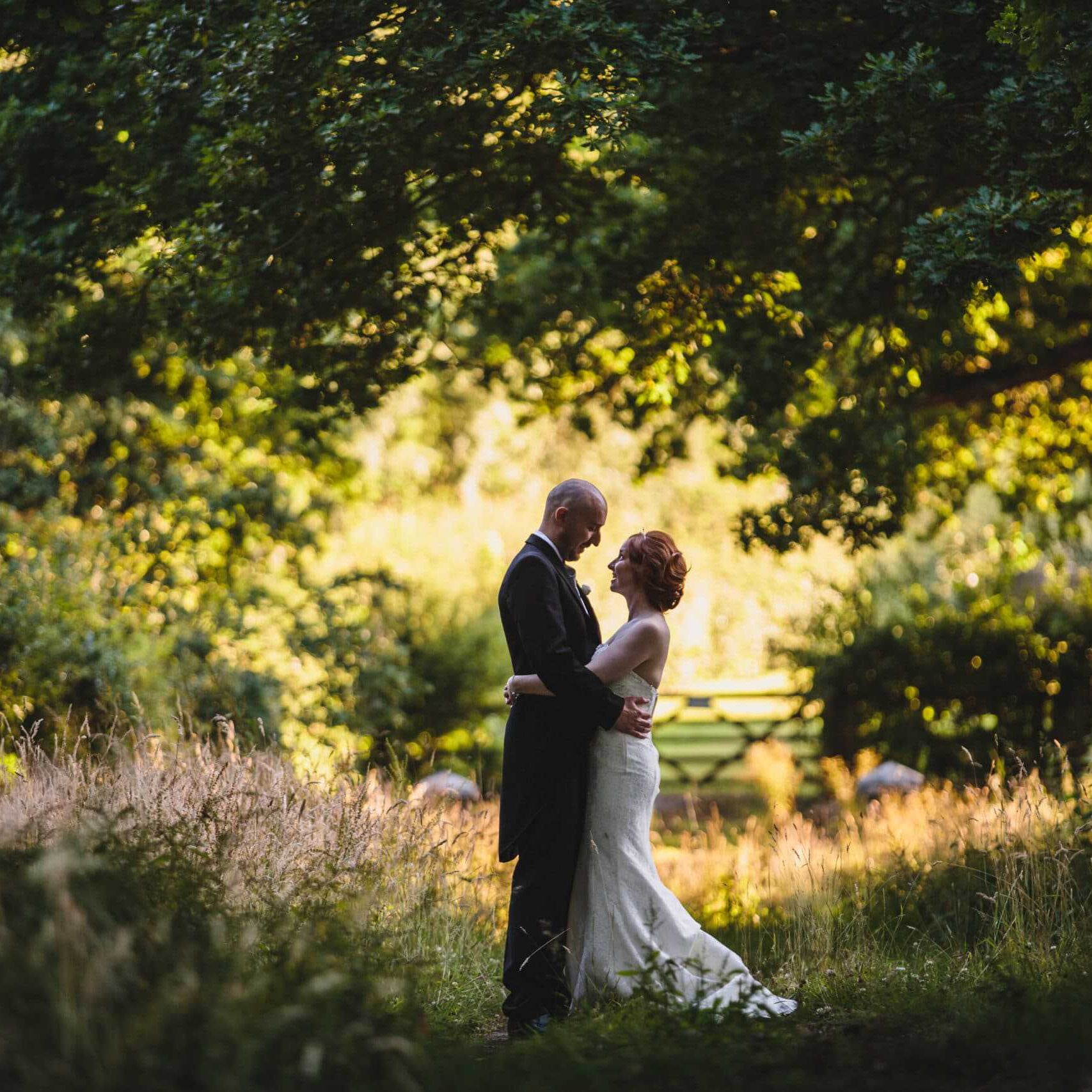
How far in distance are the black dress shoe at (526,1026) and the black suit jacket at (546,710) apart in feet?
2.16

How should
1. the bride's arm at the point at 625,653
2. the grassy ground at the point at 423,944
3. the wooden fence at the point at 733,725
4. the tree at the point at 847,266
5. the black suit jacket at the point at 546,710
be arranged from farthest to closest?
the wooden fence at the point at 733,725 < the tree at the point at 847,266 < the bride's arm at the point at 625,653 < the black suit jacket at the point at 546,710 < the grassy ground at the point at 423,944

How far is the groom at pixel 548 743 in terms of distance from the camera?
529cm

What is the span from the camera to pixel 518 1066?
3793mm

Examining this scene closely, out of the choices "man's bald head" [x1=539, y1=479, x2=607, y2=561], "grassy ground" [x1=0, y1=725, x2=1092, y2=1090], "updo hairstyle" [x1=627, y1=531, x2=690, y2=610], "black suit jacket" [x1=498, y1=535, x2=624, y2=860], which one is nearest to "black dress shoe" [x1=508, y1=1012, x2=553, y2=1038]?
"grassy ground" [x1=0, y1=725, x2=1092, y2=1090]

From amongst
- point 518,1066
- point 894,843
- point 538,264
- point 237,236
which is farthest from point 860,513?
point 518,1066

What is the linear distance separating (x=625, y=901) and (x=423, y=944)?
1.50 metres

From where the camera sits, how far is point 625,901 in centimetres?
536

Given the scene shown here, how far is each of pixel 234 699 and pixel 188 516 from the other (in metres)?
2.64

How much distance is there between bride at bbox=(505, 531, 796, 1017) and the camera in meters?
5.29

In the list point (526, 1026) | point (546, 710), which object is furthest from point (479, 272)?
point (526, 1026)

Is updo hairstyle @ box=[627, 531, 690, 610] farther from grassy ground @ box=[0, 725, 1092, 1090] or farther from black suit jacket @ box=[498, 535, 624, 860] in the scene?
grassy ground @ box=[0, 725, 1092, 1090]

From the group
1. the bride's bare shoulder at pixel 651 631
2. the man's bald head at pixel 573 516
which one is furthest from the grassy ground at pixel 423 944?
the man's bald head at pixel 573 516

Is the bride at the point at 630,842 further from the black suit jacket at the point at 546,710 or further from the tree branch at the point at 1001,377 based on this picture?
the tree branch at the point at 1001,377

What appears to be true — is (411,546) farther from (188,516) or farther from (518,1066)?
(518,1066)
